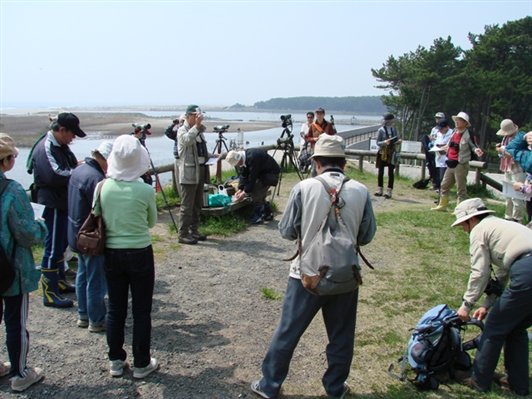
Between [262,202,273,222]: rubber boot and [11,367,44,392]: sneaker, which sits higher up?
[262,202,273,222]: rubber boot

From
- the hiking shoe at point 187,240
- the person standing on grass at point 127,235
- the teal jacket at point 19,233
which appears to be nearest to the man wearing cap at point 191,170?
the hiking shoe at point 187,240

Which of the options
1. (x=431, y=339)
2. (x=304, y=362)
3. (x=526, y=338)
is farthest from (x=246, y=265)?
(x=526, y=338)

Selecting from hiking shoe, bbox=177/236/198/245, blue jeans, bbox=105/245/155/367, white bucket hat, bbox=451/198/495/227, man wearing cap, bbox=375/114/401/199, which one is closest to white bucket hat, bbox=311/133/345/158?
white bucket hat, bbox=451/198/495/227

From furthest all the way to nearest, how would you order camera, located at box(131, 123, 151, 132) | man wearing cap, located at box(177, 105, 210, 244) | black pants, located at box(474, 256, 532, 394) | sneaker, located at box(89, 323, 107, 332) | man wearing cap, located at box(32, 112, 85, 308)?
camera, located at box(131, 123, 151, 132)
man wearing cap, located at box(177, 105, 210, 244)
man wearing cap, located at box(32, 112, 85, 308)
sneaker, located at box(89, 323, 107, 332)
black pants, located at box(474, 256, 532, 394)

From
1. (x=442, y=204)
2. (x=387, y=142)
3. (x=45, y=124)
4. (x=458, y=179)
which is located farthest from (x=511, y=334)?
(x=45, y=124)

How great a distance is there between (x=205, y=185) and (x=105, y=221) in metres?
4.27

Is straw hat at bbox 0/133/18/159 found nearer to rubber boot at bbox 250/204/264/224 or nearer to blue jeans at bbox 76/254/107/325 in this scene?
blue jeans at bbox 76/254/107/325

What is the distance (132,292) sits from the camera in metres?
3.43

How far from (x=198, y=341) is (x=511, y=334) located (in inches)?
93.5

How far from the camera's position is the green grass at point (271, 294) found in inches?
203

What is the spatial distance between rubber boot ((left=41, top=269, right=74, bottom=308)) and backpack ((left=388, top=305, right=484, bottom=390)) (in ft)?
9.74

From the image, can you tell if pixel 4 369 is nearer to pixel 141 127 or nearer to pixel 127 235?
pixel 127 235

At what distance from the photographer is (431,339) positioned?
3660 mm

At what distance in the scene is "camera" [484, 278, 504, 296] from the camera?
142 inches
